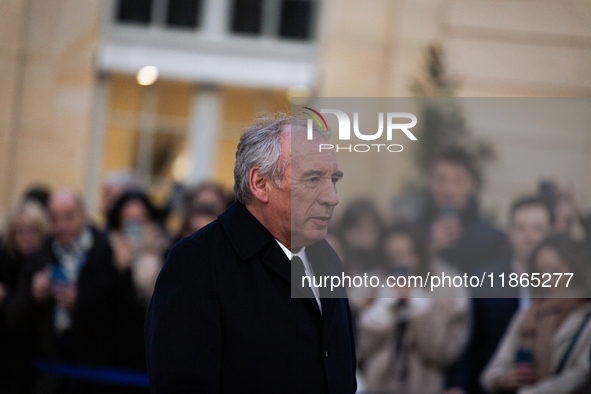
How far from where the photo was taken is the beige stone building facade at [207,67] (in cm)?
806

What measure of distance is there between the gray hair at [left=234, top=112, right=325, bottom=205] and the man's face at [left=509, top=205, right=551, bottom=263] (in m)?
1.99

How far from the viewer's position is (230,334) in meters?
1.83

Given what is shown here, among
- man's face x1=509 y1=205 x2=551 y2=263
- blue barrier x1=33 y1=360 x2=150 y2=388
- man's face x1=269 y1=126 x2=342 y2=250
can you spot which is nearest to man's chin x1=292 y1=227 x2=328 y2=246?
man's face x1=269 y1=126 x2=342 y2=250

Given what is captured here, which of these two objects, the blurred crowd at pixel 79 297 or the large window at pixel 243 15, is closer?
the blurred crowd at pixel 79 297

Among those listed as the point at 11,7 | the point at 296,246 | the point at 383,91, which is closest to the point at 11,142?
the point at 11,7

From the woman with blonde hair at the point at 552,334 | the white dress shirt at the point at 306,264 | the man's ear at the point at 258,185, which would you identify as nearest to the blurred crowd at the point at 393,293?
the woman with blonde hair at the point at 552,334

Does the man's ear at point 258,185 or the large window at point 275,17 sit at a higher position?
the large window at point 275,17

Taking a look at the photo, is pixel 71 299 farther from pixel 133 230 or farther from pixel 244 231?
pixel 244 231

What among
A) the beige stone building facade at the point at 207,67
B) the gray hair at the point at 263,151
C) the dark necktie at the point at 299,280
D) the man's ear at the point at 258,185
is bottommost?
the dark necktie at the point at 299,280

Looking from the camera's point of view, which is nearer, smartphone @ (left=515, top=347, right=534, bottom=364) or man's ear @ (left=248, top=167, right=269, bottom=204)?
man's ear @ (left=248, top=167, right=269, bottom=204)

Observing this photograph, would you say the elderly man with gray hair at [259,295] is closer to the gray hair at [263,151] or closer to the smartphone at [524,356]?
the gray hair at [263,151]

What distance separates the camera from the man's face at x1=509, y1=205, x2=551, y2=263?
3600 millimetres

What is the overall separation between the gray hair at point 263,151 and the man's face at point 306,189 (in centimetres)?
2

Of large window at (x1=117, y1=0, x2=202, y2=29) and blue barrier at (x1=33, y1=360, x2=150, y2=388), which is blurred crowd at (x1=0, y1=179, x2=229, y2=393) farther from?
large window at (x1=117, y1=0, x2=202, y2=29)
